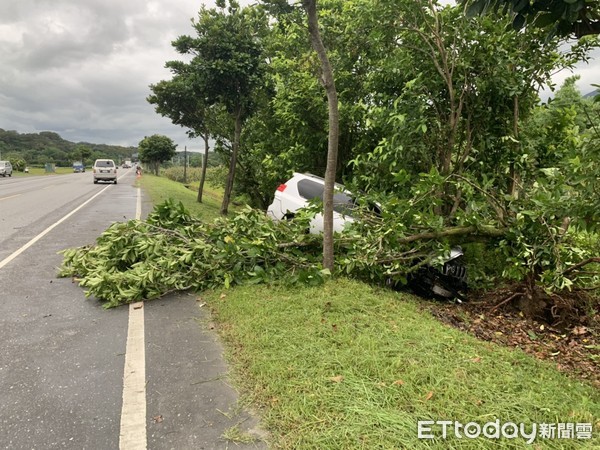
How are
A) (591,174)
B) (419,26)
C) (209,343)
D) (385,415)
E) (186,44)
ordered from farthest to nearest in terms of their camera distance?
1. (186,44)
2. (419,26)
3. (209,343)
4. (591,174)
5. (385,415)

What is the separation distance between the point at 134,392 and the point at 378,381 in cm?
187

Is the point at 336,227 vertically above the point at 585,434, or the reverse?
the point at 336,227

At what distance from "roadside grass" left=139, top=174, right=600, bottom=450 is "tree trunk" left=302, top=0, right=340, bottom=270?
47.9 inches

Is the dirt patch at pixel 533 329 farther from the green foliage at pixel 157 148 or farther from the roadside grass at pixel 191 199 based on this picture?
the green foliage at pixel 157 148

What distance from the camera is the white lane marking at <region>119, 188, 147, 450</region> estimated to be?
2.35m

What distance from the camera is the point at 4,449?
2.25 meters

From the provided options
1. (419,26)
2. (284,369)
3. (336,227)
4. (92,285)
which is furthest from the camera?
(336,227)

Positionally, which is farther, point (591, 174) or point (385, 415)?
point (591, 174)

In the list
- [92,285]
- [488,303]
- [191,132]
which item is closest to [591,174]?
[488,303]

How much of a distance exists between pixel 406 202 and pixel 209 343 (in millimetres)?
3357

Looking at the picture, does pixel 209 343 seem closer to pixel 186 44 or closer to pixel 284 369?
pixel 284 369

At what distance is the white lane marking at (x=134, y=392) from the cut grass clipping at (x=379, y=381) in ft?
2.42

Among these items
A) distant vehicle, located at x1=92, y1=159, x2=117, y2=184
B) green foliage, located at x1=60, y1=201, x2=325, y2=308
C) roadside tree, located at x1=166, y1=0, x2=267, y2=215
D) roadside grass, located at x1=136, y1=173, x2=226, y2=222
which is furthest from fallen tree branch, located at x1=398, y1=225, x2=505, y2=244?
distant vehicle, located at x1=92, y1=159, x2=117, y2=184

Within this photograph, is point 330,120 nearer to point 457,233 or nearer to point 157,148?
point 457,233
